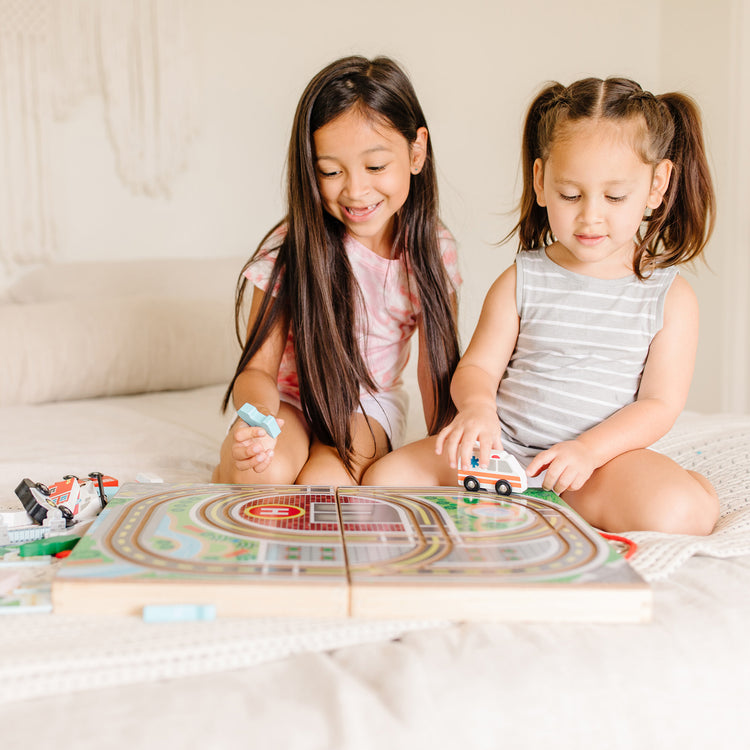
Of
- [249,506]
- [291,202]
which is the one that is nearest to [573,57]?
[291,202]

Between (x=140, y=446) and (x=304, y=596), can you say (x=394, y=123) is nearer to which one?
(x=140, y=446)

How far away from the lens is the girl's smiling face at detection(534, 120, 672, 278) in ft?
3.14

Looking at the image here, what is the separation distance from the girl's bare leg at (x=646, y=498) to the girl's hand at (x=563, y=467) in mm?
39

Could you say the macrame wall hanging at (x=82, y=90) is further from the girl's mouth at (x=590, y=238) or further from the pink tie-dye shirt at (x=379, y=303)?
the girl's mouth at (x=590, y=238)

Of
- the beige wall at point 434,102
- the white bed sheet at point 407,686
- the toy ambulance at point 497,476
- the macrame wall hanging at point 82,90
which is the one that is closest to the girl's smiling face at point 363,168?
the toy ambulance at point 497,476

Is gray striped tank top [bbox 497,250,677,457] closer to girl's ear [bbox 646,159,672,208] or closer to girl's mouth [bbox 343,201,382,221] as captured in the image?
girl's ear [bbox 646,159,672,208]

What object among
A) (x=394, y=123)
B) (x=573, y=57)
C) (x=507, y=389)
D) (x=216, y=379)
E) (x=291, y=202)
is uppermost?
(x=573, y=57)

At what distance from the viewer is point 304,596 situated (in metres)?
0.60

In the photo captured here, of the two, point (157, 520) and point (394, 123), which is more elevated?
point (394, 123)

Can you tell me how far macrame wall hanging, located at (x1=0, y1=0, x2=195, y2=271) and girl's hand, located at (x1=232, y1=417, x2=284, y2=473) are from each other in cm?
123

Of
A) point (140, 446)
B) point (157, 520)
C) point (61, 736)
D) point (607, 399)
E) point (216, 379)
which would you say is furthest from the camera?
point (216, 379)

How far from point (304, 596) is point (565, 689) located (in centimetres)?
19

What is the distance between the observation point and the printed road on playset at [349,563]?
1.96 ft

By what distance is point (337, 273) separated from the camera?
119 cm
